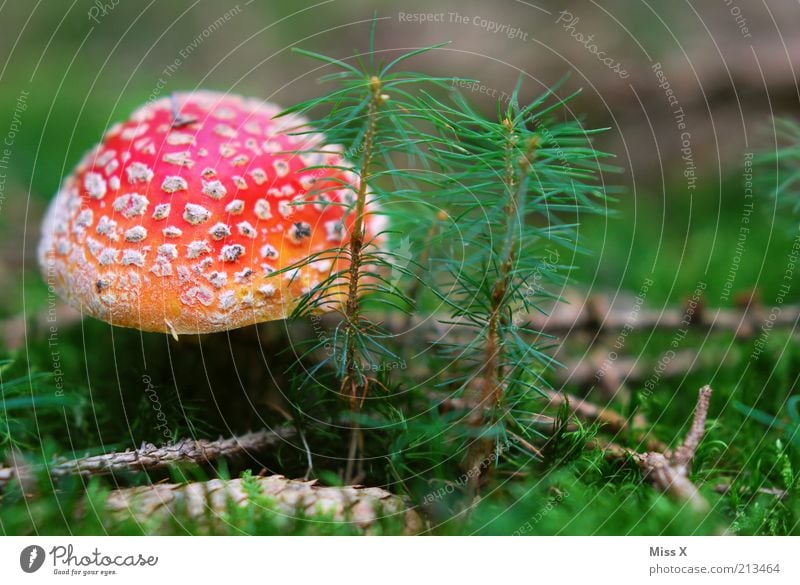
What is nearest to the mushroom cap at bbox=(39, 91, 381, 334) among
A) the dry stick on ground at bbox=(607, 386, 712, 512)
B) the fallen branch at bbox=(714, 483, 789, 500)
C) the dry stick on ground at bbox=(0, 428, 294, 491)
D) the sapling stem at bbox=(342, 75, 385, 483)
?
the sapling stem at bbox=(342, 75, 385, 483)

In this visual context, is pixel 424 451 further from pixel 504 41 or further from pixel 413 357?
pixel 504 41

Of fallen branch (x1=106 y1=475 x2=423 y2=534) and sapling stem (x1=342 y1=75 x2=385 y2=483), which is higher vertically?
sapling stem (x1=342 y1=75 x2=385 y2=483)

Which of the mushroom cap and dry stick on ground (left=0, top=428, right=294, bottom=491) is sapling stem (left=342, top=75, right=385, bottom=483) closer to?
the mushroom cap

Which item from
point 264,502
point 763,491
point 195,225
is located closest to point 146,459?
point 264,502

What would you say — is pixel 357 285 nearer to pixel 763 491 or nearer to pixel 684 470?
pixel 684 470

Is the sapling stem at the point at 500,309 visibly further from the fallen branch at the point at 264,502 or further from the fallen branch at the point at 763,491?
the fallen branch at the point at 763,491

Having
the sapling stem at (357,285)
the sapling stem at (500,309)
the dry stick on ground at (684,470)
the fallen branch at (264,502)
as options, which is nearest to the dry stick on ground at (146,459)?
the fallen branch at (264,502)
